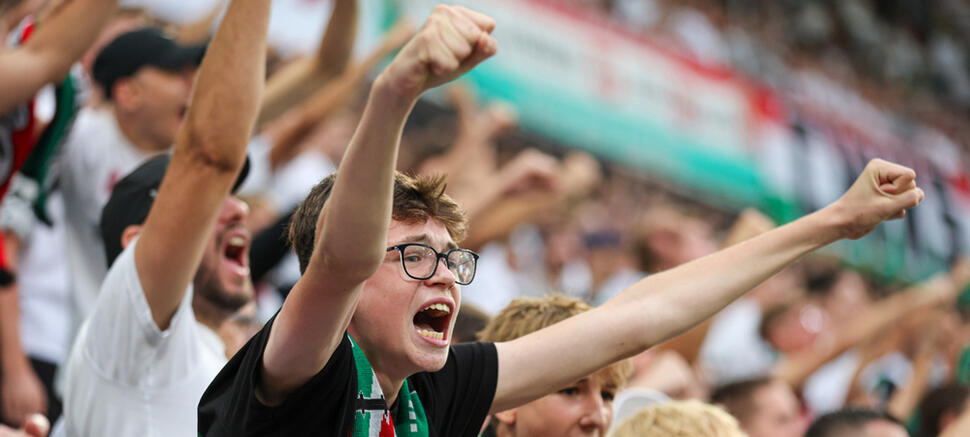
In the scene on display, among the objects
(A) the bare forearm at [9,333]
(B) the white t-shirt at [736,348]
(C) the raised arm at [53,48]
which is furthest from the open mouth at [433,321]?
(B) the white t-shirt at [736,348]

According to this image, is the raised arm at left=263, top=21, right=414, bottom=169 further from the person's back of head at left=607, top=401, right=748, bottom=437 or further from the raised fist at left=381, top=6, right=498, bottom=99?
the raised fist at left=381, top=6, right=498, bottom=99

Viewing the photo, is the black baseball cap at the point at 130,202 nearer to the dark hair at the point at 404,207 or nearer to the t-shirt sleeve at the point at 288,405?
the dark hair at the point at 404,207

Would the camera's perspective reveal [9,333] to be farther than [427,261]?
Yes

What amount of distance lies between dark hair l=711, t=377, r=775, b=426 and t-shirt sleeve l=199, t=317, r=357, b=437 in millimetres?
2126

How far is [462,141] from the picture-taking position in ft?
14.1

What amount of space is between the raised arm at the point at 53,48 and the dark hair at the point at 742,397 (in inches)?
84.8

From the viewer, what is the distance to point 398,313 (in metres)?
1.60

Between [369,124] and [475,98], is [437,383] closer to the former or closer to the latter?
[369,124]

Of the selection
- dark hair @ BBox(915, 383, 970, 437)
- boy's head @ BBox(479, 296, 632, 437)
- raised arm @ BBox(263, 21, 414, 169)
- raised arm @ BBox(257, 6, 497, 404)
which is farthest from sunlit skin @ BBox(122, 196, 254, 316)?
dark hair @ BBox(915, 383, 970, 437)

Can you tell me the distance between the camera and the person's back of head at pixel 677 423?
2.24 meters

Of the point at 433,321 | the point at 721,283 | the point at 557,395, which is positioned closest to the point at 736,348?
the point at 557,395

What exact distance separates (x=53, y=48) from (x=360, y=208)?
105 centimetres

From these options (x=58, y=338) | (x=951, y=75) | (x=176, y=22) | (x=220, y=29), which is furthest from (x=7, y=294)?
(x=951, y=75)

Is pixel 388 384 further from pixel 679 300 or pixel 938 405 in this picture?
pixel 938 405
